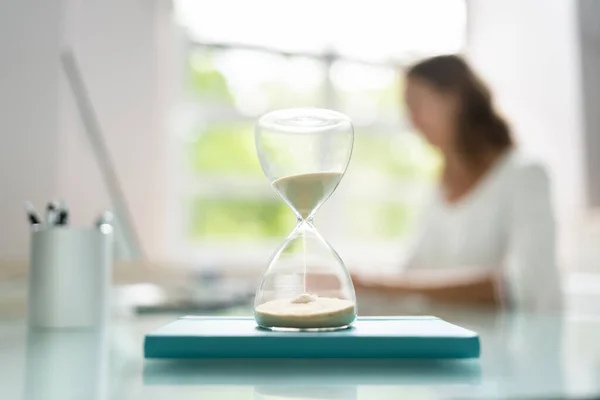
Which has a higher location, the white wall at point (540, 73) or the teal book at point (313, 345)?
the white wall at point (540, 73)

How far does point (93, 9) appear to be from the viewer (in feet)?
9.68

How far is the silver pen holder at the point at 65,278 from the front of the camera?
3.54 feet

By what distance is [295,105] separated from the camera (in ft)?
11.7

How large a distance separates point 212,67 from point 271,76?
30 centimetres

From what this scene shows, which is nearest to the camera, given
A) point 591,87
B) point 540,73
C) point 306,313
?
point 306,313

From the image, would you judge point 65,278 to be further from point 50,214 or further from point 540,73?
point 540,73

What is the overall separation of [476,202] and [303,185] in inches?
61.6

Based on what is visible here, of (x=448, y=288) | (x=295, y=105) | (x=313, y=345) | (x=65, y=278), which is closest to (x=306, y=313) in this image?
(x=313, y=345)

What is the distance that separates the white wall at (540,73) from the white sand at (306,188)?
2.49 metres

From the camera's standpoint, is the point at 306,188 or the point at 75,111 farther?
the point at 75,111

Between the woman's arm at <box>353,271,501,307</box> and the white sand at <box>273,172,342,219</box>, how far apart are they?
3.98 feet

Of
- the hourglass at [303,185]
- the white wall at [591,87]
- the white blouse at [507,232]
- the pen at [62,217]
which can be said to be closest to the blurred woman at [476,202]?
the white blouse at [507,232]

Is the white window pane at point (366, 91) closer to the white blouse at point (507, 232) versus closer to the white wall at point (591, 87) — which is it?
the white wall at point (591, 87)

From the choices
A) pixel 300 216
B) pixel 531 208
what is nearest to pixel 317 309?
pixel 300 216
